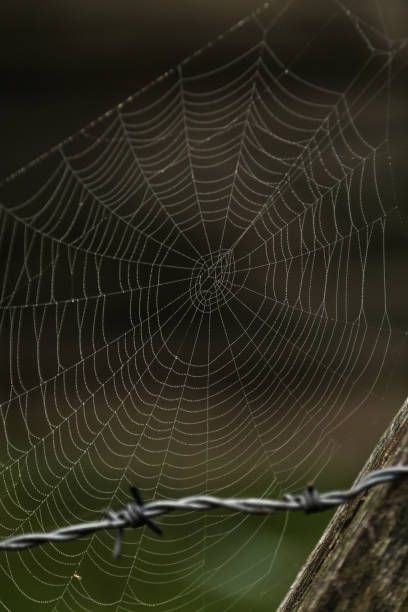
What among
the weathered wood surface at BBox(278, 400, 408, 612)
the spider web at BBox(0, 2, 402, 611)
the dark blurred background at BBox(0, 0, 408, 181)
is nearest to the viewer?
the weathered wood surface at BBox(278, 400, 408, 612)

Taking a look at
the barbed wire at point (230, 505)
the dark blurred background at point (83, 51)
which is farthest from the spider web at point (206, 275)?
the barbed wire at point (230, 505)

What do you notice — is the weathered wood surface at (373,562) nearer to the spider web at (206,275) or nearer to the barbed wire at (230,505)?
the barbed wire at (230,505)

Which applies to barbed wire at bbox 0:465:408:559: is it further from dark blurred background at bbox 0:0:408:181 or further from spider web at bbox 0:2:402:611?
dark blurred background at bbox 0:0:408:181

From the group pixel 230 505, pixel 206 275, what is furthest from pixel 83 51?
pixel 230 505

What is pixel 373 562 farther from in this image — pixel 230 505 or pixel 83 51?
pixel 83 51

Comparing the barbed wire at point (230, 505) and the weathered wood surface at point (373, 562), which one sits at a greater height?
the barbed wire at point (230, 505)

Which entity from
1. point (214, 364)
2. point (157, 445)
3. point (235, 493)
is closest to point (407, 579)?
point (235, 493)

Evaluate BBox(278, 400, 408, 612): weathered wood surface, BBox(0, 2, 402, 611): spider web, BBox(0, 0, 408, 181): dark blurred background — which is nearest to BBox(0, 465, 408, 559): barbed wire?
BBox(278, 400, 408, 612): weathered wood surface

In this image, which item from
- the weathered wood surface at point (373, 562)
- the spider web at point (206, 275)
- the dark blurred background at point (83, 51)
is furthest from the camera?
the dark blurred background at point (83, 51)
